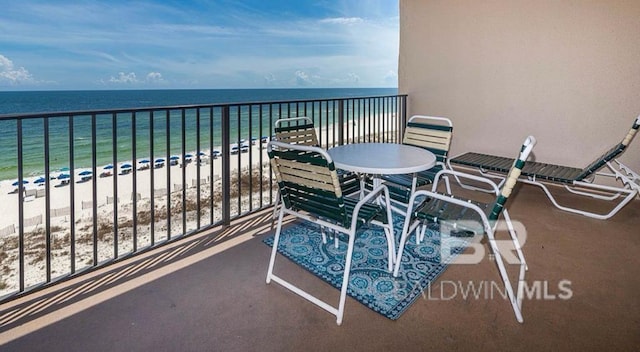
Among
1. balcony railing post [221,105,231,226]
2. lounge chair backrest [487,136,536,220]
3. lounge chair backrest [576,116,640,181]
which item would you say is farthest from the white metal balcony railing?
lounge chair backrest [576,116,640,181]

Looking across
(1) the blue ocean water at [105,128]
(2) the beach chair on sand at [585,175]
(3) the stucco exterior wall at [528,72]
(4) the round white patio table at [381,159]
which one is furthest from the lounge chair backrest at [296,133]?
(3) the stucco exterior wall at [528,72]

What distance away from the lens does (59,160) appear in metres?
13.1

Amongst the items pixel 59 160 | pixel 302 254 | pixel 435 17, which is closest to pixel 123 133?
pixel 59 160

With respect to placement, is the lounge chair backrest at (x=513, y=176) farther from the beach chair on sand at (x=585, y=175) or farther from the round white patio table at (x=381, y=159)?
the beach chair on sand at (x=585, y=175)

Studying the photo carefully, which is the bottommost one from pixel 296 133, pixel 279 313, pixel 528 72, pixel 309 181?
pixel 279 313

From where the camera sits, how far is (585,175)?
344cm

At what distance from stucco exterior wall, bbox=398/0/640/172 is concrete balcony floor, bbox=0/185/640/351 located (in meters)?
2.08

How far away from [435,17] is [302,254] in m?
4.18

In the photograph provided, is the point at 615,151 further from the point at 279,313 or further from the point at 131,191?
the point at 131,191

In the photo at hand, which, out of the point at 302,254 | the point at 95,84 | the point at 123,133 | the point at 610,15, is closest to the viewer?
the point at 302,254

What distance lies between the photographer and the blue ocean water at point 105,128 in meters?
11.8

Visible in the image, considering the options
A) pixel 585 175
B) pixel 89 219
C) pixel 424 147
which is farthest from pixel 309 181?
pixel 89 219

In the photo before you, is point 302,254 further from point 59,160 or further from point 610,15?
point 59,160

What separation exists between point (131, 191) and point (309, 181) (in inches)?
317
